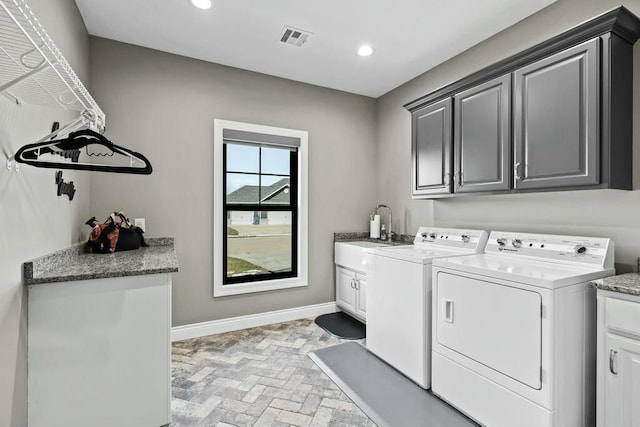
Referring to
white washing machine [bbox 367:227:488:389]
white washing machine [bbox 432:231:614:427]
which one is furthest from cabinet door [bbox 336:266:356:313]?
white washing machine [bbox 432:231:614:427]

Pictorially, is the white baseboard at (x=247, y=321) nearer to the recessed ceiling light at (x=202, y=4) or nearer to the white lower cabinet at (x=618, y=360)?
the white lower cabinet at (x=618, y=360)

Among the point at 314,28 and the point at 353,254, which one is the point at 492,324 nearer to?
the point at 353,254

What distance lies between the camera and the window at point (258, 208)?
3148mm

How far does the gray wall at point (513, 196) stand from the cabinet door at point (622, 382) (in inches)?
24.5

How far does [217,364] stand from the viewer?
2.49 m

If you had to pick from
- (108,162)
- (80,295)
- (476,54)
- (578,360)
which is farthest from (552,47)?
(108,162)

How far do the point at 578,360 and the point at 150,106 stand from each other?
11.6 feet

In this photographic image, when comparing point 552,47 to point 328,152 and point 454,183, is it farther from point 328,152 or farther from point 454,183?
point 328,152

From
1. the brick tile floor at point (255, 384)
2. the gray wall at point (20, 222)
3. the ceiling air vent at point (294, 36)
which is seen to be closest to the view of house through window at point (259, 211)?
the brick tile floor at point (255, 384)

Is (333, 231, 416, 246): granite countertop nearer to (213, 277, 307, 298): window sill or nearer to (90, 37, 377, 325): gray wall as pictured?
(90, 37, 377, 325): gray wall

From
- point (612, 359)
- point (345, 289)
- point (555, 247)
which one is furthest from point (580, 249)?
point (345, 289)

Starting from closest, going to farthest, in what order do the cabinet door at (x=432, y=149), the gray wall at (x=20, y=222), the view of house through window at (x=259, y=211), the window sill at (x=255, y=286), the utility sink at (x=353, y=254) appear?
the gray wall at (x=20, y=222), the cabinet door at (x=432, y=149), the window sill at (x=255, y=286), the utility sink at (x=353, y=254), the view of house through window at (x=259, y=211)

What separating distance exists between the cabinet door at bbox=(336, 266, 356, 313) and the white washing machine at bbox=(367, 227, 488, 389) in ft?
2.28

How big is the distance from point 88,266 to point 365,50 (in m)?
2.70
